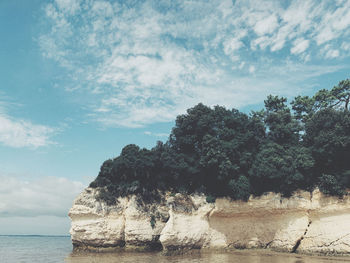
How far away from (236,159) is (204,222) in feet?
21.8

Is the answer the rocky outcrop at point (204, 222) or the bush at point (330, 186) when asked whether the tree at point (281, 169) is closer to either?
the rocky outcrop at point (204, 222)

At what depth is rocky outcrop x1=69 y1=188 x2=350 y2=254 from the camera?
73.8 ft

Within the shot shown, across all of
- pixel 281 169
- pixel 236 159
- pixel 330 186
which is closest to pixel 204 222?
pixel 236 159

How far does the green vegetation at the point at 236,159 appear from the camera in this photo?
946 inches

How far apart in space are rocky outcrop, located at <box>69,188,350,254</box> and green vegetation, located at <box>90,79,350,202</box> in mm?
1078

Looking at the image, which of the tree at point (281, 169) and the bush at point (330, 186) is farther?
the tree at point (281, 169)

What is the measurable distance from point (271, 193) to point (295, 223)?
3.01m

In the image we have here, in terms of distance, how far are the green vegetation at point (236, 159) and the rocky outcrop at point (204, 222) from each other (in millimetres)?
1078

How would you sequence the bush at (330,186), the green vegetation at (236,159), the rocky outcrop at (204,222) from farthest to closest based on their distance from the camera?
the green vegetation at (236,159), the rocky outcrop at (204,222), the bush at (330,186)

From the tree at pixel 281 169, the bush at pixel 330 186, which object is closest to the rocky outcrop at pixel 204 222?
the bush at pixel 330 186

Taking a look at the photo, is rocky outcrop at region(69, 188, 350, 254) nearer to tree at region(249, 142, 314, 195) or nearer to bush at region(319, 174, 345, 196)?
bush at region(319, 174, 345, 196)

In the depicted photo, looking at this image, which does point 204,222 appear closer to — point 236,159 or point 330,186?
point 236,159

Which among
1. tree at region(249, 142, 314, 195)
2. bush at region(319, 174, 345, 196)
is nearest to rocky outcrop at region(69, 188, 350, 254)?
bush at region(319, 174, 345, 196)

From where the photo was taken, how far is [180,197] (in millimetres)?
25750
